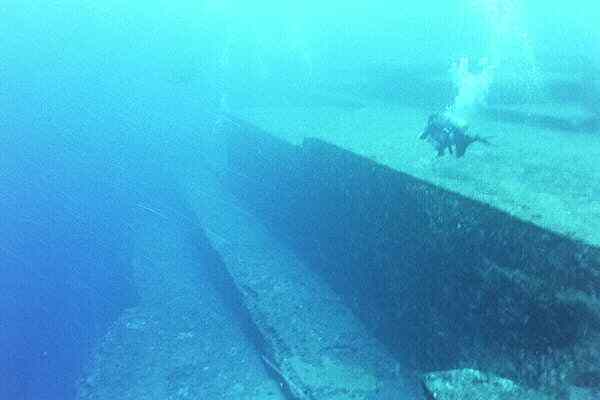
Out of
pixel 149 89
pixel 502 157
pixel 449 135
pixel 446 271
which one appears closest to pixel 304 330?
pixel 446 271

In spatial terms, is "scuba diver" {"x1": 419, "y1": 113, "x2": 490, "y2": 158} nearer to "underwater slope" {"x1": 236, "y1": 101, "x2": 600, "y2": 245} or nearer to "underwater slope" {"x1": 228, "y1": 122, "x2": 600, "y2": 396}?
"underwater slope" {"x1": 236, "y1": 101, "x2": 600, "y2": 245}

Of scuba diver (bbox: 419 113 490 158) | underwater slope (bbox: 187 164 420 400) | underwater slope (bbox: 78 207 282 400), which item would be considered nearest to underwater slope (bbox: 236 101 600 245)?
scuba diver (bbox: 419 113 490 158)

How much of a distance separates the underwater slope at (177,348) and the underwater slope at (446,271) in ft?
4.56

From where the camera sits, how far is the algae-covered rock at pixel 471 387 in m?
2.31

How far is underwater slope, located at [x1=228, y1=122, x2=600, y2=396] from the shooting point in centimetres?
267

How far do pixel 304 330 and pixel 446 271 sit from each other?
6.18 ft

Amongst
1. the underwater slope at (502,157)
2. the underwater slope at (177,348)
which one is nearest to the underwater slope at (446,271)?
the underwater slope at (502,157)

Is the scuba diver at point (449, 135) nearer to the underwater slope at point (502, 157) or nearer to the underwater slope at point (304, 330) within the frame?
the underwater slope at point (502, 157)

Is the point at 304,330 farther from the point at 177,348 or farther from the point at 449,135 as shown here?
the point at 449,135

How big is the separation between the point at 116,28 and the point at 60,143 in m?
6.91

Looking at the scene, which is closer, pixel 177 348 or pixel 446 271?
pixel 446 271

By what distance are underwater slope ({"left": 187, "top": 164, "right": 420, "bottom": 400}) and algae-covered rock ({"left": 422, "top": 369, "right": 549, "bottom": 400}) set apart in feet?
5.63

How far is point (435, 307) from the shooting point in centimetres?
384

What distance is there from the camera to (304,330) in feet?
16.2
